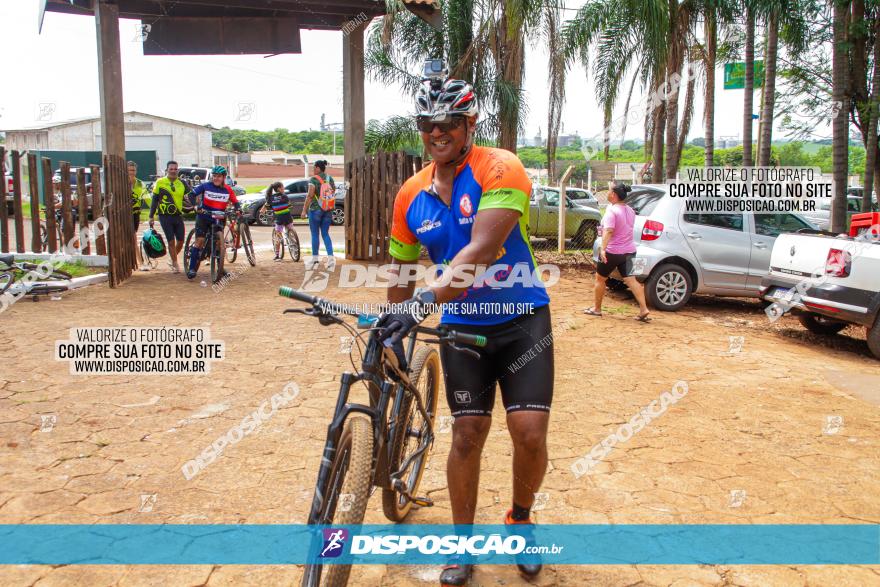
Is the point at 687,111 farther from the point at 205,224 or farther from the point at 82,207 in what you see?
the point at 82,207

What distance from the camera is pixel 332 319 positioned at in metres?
2.77

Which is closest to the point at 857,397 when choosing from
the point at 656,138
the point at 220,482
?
the point at 220,482

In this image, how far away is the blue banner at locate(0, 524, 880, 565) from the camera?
3400mm

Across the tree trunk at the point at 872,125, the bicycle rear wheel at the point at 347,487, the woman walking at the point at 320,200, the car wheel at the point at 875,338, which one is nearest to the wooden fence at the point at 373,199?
the woman walking at the point at 320,200

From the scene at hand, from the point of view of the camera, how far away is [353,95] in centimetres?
1392

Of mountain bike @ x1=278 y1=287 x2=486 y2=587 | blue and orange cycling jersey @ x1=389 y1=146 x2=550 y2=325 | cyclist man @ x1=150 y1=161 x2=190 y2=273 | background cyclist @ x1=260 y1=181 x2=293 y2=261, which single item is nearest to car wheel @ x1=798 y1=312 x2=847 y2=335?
blue and orange cycling jersey @ x1=389 y1=146 x2=550 y2=325

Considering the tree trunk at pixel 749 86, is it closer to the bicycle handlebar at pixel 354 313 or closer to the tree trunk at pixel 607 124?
the tree trunk at pixel 607 124

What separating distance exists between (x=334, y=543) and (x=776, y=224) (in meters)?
9.37

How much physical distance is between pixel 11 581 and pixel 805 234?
27.4 feet

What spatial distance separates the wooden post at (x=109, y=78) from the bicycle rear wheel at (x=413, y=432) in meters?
9.74

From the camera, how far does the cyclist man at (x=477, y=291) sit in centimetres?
305

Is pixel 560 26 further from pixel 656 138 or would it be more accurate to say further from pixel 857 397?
pixel 857 397

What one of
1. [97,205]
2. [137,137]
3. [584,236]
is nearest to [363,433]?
[97,205]

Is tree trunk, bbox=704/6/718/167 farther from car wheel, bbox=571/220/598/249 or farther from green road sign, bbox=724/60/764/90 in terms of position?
car wheel, bbox=571/220/598/249
